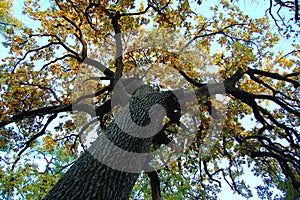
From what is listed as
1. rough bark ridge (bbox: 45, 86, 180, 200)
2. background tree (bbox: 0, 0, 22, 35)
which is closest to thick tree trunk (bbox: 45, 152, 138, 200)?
rough bark ridge (bbox: 45, 86, 180, 200)

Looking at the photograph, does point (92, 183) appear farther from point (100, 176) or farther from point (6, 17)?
point (6, 17)

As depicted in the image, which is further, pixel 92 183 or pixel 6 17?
pixel 6 17

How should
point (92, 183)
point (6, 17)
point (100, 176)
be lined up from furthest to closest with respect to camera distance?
point (6, 17) < point (100, 176) < point (92, 183)

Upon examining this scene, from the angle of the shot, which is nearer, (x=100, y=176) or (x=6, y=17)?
(x=100, y=176)

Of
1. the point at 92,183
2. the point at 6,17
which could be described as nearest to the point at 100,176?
the point at 92,183

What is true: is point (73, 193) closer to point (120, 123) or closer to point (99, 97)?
point (120, 123)

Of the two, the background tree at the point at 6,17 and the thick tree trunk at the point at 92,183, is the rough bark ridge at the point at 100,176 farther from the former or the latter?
Answer: the background tree at the point at 6,17

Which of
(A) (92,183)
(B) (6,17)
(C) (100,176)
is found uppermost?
(B) (6,17)

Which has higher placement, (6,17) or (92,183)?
(6,17)

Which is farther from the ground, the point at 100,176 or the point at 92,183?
the point at 100,176

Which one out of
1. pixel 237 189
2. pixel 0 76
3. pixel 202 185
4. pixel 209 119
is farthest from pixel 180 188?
pixel 0 76

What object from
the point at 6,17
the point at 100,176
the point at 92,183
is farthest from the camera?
the point at 6,17

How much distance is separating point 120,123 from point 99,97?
5.58 metres

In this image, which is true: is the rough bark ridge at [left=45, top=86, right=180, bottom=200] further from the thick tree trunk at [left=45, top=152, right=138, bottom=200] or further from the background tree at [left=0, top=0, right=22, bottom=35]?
the background tree at [left=0, top=0, right=22, bottom=35]
